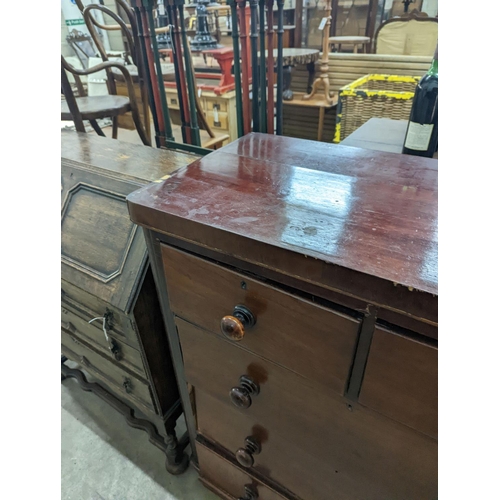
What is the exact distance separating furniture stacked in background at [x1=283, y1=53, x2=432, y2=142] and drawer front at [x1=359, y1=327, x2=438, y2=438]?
2649mm

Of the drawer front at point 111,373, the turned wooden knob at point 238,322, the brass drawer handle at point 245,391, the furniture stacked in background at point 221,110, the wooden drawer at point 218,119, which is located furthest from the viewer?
the wooden drawer at point 218,119

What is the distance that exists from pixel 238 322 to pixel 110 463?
0.99 m

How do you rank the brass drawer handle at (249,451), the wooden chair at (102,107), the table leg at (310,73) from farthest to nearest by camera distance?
the table leg at (310,73), the wooden chair at (102,107), the brass drawer handle at (249,451)

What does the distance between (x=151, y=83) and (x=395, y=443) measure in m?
1.08

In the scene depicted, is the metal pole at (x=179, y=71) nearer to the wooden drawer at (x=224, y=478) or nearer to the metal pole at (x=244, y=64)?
the metal pole at (x=244, y=64)

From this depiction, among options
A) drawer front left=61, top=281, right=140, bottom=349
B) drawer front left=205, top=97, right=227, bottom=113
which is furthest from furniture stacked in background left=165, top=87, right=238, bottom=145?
drawer front left=61, top=281, right=140, bottom=349

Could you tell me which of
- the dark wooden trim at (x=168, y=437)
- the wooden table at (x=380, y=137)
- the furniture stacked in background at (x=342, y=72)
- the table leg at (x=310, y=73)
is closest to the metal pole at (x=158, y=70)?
the wooden table at (x=380, y=137)

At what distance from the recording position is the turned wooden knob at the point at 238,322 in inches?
20.8

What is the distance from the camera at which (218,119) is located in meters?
2.64

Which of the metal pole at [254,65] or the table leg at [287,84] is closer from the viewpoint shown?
the metal pole at [254,65]

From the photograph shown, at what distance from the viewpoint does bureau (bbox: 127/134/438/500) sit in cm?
42

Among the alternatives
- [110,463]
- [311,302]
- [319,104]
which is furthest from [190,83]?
[319,104]

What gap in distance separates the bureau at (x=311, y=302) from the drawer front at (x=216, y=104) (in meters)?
1.93
